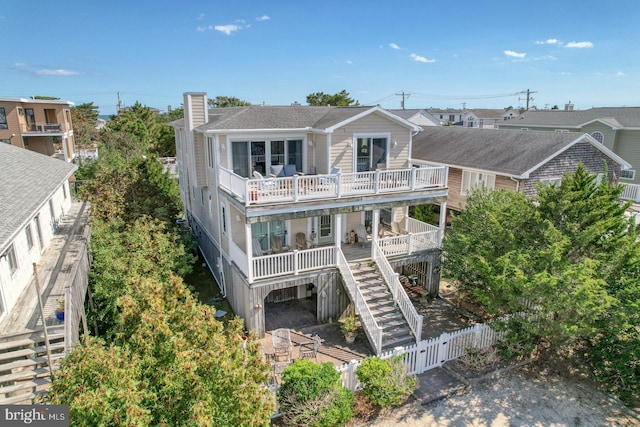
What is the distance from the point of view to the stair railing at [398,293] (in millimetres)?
13864

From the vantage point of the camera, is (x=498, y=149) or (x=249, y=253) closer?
(x=249, y=253)

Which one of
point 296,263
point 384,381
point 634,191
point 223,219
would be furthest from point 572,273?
point 634,191

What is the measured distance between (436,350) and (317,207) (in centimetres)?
625

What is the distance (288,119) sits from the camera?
1727 centimetres

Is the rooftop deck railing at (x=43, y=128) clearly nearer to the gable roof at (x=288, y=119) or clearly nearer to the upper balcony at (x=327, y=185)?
the gable roof at (x=288, y=119)

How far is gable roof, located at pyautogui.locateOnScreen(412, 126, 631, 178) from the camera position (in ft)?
70.0

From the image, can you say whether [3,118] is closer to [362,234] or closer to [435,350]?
[362,234]

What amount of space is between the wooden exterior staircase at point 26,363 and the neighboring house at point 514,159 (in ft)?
55.1

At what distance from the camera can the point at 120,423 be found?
5906 millimetres

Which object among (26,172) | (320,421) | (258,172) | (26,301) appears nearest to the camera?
(320,421)

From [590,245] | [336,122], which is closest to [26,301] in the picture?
[336,122]

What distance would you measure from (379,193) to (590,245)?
23.2 feet

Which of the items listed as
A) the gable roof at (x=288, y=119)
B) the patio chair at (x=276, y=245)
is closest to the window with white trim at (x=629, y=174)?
the gable roof at (x=288, y=119)

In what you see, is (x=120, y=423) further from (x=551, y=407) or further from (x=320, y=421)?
(x=551, y=407)
